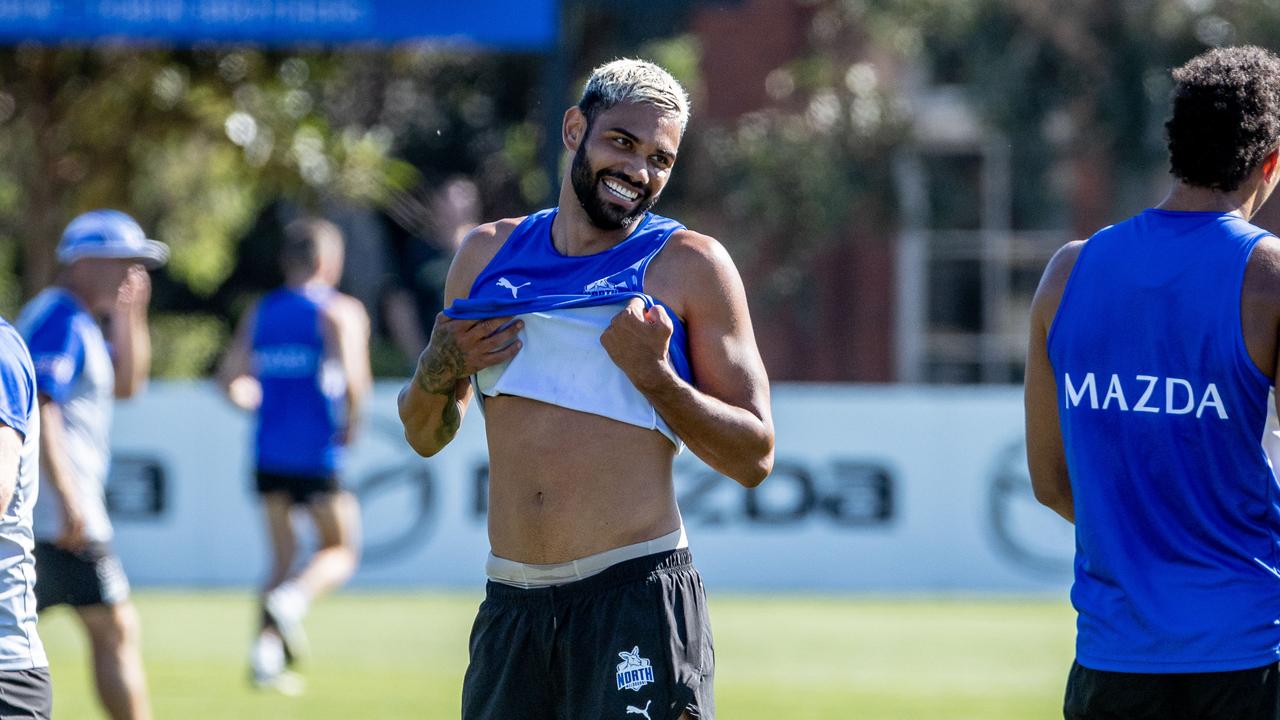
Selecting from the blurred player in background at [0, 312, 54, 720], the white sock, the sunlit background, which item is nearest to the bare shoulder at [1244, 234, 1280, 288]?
the blurred player in background at [0, 312, 54, 720]

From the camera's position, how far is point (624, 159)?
4203 mm

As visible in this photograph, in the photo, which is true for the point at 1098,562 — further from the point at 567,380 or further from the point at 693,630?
the point at 567,380

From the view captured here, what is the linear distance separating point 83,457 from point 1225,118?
4536 mm

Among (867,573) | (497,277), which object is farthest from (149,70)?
(497,277)

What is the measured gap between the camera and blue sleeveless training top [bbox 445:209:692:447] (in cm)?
414

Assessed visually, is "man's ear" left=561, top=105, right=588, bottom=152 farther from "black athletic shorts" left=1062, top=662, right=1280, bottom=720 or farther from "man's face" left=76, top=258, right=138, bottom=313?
"man's face" left=76, top=258, right=138, bottom=313

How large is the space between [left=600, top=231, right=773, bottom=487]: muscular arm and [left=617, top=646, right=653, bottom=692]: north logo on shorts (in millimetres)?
440

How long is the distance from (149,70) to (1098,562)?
1527 cm

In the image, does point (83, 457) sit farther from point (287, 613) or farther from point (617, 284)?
point (617, 284)

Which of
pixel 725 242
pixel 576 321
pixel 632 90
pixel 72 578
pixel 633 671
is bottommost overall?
pixel 72 578

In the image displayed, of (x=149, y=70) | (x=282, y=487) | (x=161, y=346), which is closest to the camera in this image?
(x=282, y=487)

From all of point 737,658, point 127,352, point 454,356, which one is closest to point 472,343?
point 454,356

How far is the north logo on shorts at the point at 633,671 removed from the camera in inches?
158

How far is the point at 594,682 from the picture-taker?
159 inches
